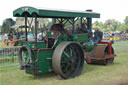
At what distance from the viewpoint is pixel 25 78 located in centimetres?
648

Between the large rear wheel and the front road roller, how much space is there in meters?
1.44

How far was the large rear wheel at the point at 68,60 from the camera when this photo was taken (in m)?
6.10

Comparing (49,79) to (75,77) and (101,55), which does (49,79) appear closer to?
(75,77)

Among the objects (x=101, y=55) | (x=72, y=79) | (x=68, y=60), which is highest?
(x=68, y=60)

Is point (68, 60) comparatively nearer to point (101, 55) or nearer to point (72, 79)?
point (72, 79)

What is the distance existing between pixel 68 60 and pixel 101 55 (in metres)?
2.41

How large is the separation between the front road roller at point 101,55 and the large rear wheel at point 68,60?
1.44m

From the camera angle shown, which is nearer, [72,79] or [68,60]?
[72,79]

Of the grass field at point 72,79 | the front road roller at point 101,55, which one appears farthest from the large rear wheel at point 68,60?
the front road roller at point 101,55

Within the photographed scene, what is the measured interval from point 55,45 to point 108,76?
6.37 ft

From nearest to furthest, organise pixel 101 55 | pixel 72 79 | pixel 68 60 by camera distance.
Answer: pixel 72 79 < pixel 68 60 < pixel 101 55

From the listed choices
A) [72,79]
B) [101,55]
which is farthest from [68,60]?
[101,55]

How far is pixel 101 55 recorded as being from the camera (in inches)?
338

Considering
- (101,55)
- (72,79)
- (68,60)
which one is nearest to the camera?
(72,79)
